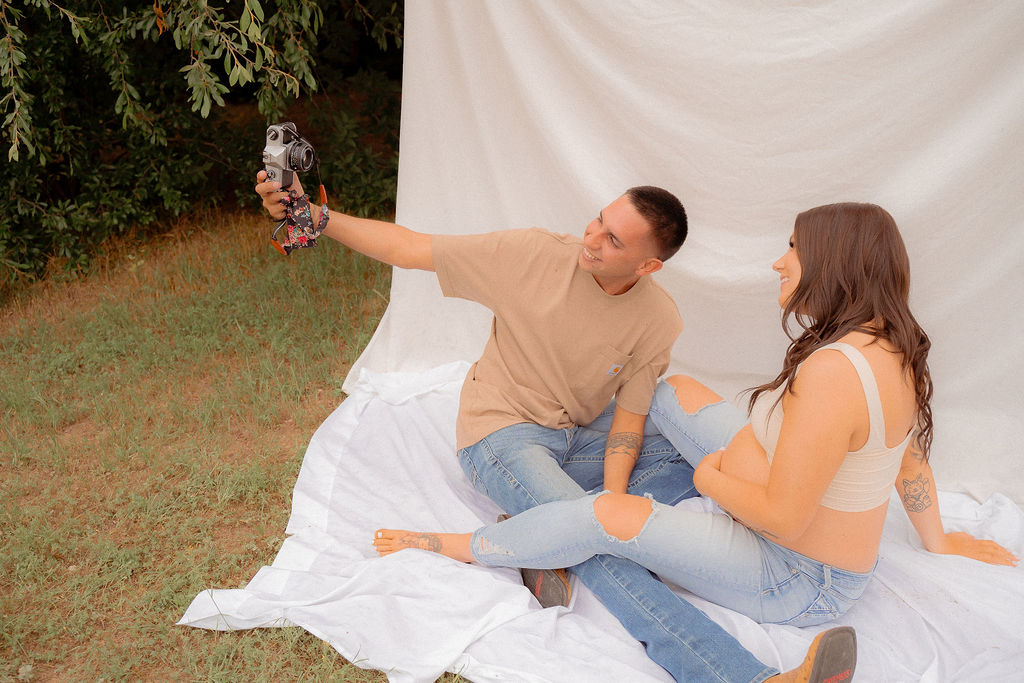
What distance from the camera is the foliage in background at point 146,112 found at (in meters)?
3.30

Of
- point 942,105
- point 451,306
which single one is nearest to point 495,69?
point 451,306

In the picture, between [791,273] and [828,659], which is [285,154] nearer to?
[791,273]

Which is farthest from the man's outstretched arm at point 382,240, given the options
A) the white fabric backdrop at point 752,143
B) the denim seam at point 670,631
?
the denim seam at point 670,631

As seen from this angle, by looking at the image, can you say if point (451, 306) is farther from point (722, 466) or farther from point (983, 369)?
point (983, 369)

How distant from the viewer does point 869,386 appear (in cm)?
167

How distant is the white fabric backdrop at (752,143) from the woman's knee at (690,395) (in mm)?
575

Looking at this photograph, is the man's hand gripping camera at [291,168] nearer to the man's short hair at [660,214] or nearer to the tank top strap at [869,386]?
the man's short hair at [660,214]

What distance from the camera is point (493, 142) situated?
3.17 m

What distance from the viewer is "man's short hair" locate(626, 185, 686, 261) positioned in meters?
2.23

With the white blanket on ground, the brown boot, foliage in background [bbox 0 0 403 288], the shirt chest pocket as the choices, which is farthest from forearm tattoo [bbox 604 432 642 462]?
foliage in background [bbox 0 0 403 288]

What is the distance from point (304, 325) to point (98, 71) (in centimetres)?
198

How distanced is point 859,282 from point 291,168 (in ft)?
4.48

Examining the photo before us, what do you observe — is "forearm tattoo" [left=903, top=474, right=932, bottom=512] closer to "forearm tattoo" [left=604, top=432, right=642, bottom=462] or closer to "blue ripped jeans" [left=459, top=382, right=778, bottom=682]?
"blue ripped jeans" [left=459, top=382, right=778, bottom=682]

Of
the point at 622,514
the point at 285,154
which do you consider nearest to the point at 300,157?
the point at 285,154
